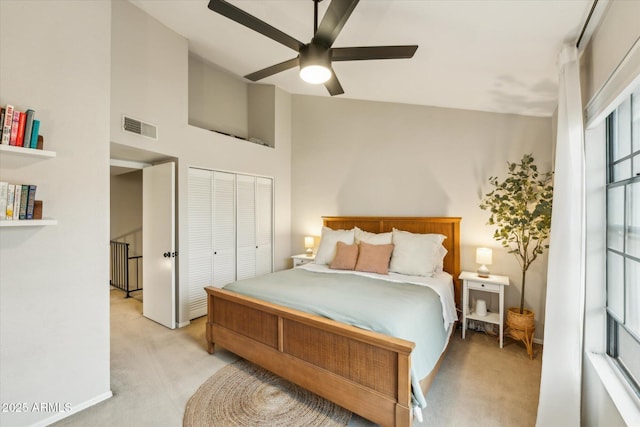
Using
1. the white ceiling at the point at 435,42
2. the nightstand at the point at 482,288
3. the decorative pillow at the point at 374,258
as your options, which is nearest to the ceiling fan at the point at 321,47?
the white ceiling at the point at 435,42

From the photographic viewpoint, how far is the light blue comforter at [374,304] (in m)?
1.87

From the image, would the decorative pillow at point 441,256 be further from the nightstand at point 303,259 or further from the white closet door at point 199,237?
the white closet door at point 199,237

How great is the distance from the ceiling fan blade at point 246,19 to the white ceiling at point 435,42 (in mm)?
551

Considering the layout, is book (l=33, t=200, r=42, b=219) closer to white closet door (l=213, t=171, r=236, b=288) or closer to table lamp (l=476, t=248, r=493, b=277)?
white closet door (l=213, t=171, r=236, b=288)

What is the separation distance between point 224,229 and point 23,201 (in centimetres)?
237

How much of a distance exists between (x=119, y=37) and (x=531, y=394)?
481cm

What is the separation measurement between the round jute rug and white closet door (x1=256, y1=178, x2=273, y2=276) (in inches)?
87.9

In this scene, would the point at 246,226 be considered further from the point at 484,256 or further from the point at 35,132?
the point at 484,256

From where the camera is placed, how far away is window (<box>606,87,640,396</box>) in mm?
1441

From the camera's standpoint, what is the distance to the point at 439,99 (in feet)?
11.0

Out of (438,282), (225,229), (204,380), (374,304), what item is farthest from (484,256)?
(225,229)

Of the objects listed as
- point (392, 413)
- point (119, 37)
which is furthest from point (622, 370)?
point (119, 37)

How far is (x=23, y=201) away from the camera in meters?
1.72

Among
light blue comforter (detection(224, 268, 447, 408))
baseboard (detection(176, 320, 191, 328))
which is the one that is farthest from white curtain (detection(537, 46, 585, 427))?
baseboard (detection(176, 320, 191, 328))
